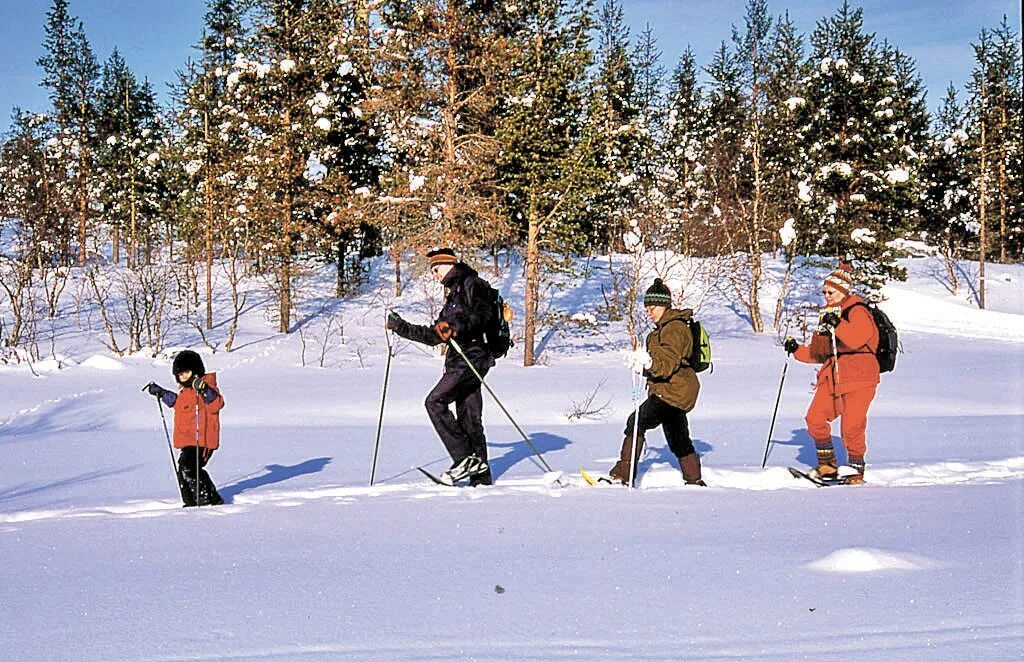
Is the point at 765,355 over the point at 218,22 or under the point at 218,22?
under

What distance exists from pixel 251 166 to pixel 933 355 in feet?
65.8

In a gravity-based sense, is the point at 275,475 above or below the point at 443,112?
below

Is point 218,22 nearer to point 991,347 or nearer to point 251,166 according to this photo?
point 251,166

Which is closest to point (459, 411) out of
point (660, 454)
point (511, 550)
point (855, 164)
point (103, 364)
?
point (660, 454)

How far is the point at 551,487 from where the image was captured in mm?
6836

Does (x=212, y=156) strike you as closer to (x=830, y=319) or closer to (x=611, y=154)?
(x=611, y=154)

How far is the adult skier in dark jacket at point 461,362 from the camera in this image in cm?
684

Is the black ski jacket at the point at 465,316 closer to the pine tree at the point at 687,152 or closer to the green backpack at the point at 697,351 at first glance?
the green backpack at the point at 697,351

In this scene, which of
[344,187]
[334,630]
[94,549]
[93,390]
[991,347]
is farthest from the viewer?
[344,187]

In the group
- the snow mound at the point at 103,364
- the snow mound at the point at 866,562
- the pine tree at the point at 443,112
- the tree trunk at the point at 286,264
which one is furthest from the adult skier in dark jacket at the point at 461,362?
the tree trunk at the point at 286,264

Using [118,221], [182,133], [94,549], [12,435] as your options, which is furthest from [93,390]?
[118,221]

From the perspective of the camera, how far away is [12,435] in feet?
36.7

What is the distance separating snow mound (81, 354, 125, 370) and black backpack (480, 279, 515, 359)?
14.0m

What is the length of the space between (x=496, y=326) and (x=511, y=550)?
113 inches
